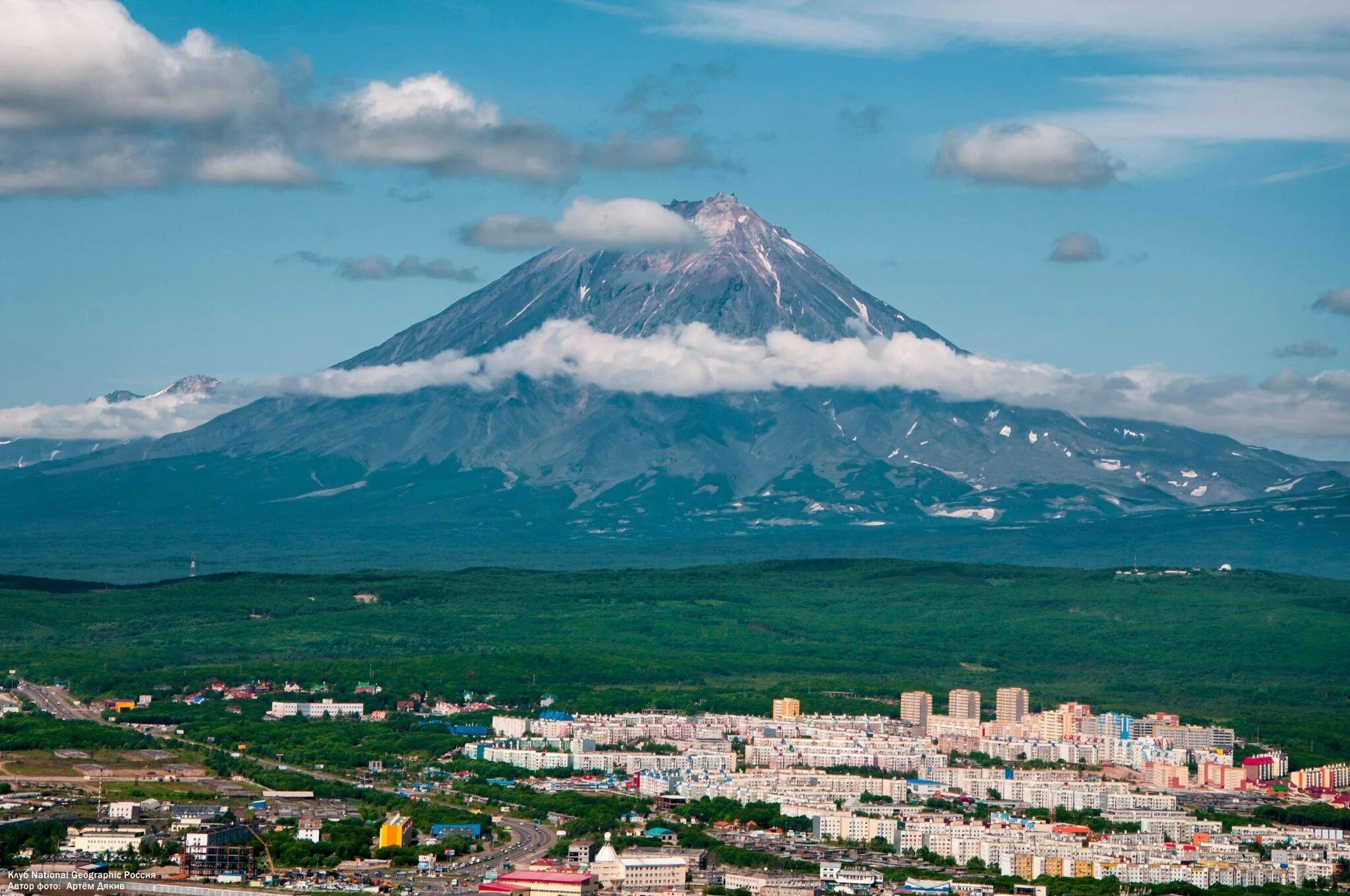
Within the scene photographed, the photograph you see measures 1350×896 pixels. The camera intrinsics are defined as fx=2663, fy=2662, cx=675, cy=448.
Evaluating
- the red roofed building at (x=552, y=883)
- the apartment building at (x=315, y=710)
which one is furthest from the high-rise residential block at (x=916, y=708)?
the red roofed building at (x=552, y=883)

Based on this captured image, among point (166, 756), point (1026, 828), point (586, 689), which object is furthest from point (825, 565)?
point (1026, 828)

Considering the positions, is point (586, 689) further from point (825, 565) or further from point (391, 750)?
point (825, 565)

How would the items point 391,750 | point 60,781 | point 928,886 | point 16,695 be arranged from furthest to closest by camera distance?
1. point 16,695
2. point 391,750
3. point 60,781
4. point 928,886

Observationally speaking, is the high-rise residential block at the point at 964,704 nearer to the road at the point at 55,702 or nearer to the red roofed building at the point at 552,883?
the road at the point at 55,702

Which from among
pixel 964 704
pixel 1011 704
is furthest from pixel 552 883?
pixel 1011 704

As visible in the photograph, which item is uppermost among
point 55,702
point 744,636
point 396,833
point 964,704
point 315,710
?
point 744,636

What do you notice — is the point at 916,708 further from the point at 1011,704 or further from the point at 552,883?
the point at 552,883

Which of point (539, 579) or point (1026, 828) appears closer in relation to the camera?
point (1026, 828)
